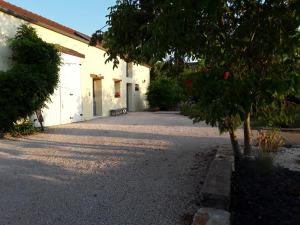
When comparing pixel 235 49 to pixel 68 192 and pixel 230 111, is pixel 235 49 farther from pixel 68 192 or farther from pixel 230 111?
pixel 68 192

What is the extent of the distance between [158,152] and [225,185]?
426cm

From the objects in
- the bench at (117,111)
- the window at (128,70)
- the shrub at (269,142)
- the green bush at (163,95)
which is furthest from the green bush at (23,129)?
the green bush at (163,95)

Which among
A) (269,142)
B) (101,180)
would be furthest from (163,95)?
(101,180)

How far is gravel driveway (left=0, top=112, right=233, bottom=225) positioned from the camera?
4.27 metres

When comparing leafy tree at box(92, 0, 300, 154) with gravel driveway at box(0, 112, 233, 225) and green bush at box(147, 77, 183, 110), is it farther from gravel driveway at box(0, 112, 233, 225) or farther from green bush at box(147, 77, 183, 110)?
green bush at box(147, 77, 183, 110)

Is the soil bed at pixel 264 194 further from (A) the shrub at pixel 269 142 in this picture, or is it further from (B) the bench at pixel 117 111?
(B) the bench at pixel 117 111

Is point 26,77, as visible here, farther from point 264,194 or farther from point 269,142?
point 264,194

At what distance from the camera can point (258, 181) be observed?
532 centimetres

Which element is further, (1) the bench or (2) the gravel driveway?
(1) the bench

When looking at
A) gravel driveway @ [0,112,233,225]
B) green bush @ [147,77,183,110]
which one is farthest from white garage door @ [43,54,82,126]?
green bush @ [147,77,183,110]

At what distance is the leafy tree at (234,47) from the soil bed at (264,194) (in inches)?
40.9

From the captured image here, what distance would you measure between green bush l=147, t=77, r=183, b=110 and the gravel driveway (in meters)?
17.3

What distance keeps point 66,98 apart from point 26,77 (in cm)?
450

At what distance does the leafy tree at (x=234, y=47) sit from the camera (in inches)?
133
